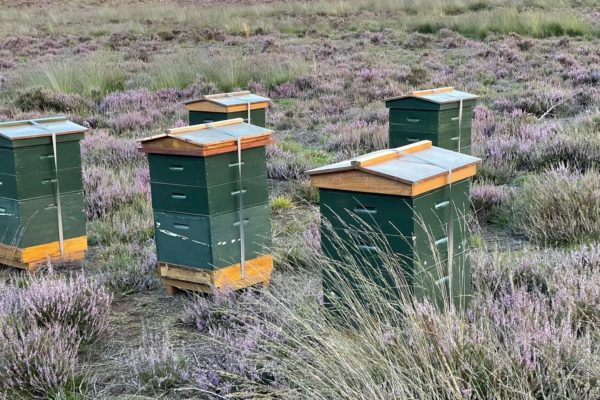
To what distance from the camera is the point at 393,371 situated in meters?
3.02

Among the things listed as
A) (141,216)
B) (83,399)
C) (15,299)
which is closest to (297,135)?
(141,216)

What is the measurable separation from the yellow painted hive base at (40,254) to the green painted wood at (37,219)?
0.04 metres

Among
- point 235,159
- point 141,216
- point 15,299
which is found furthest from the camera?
point 141,216

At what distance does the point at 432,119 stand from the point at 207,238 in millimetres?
3014

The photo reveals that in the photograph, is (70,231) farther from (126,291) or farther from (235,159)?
(235,159)

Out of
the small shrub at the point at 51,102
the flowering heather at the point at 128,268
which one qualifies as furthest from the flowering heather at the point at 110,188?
the small shrub at the point at 51,102

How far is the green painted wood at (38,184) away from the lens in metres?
6.10

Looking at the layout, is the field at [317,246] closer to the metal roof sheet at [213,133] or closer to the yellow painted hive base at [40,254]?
the yellow painted hive base at [40,254]

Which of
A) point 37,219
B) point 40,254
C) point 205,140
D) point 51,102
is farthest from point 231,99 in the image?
point 51,102

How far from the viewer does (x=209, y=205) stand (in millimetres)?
5176

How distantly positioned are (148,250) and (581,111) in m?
8.37

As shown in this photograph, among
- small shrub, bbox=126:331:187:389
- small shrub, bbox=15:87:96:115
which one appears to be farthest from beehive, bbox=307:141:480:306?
small shrub, bbox=15:87:96:115

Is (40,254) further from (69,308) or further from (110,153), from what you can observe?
(110,153)

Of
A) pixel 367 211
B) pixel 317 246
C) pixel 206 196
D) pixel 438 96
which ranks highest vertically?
pixel 438 96
